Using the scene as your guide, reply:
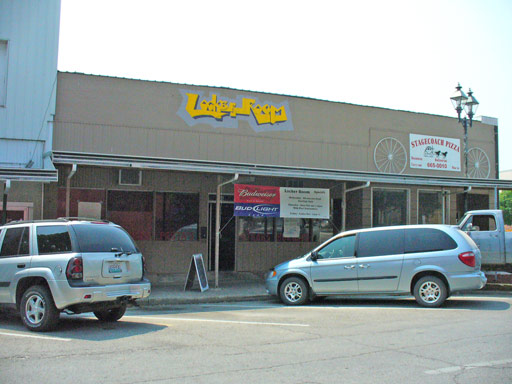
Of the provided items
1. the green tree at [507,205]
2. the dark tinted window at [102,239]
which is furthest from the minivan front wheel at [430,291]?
the green tree at [507,205]

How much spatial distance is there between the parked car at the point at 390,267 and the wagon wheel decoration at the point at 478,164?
1009cm

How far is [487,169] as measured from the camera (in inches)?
833

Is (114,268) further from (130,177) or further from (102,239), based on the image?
(130,177)

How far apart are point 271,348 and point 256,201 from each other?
8028 millimetres

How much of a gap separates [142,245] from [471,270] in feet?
30.8

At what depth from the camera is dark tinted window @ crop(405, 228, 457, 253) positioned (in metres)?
11.4

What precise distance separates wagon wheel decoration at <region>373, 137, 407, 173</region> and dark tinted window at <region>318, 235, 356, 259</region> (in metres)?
7.57

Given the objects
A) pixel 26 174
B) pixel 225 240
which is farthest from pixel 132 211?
pixel 26 174

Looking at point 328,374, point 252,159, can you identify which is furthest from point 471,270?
point 252,159

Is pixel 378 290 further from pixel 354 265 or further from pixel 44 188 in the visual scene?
pixel 44 188

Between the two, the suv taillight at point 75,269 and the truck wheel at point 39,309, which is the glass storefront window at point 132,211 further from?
the suv taillight at point 75,269

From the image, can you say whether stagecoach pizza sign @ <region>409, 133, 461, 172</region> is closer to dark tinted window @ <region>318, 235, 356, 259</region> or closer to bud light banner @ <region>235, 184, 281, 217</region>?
bud light banner @ <region>235, 184, 281, 217</region>

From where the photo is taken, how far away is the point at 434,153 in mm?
20094

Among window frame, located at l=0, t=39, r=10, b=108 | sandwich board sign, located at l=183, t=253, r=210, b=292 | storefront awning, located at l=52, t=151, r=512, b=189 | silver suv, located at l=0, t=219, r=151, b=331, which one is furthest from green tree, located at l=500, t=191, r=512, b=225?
silver suv, located at l=0, t=219, r=151, b=331
